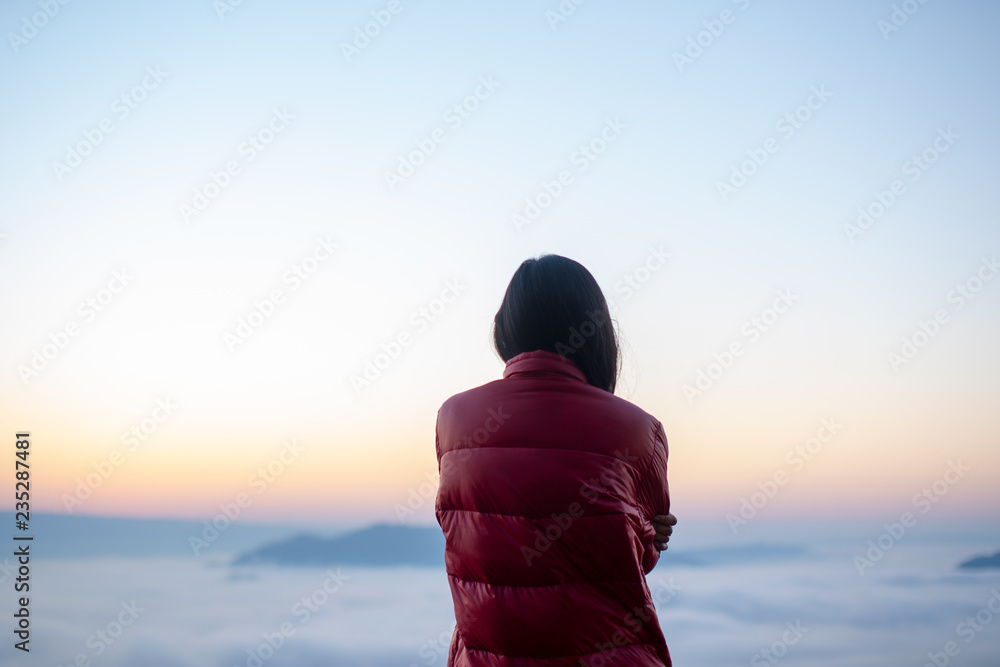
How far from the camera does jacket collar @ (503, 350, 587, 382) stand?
1.62 m

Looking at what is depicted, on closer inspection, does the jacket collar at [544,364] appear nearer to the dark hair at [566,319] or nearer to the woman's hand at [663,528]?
the dark hair at [566,319]

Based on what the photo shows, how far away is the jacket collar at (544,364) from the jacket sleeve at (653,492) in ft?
0.78

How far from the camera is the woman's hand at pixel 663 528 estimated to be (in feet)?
5.37

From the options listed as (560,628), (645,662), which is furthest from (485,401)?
(645,662)

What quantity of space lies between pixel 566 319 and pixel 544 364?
0.13m

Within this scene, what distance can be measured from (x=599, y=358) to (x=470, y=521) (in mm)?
502

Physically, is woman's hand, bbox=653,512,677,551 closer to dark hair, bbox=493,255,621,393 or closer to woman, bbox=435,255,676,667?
woman, bbox=435,255,676,667

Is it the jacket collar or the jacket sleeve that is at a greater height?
the jacket collar

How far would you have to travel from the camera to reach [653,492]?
1.61 metres

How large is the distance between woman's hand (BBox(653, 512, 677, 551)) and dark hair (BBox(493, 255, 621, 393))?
1.09ft

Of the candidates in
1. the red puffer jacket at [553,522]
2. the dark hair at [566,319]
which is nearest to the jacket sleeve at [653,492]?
the red puffer jacket at [553,522]

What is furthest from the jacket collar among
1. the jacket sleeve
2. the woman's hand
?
the woman's hand

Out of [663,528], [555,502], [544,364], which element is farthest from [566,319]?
[663,528]

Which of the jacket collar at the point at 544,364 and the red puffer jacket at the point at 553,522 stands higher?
the jacket collar at the point at 544,364
